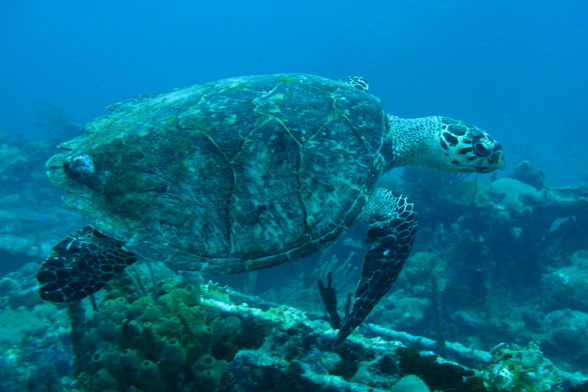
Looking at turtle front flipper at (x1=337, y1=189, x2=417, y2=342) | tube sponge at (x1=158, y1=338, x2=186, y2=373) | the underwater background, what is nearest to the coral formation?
the underwater background

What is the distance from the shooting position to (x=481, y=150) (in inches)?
161

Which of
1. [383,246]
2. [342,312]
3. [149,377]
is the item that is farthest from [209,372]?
[342,312]

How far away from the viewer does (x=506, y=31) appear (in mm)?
82500

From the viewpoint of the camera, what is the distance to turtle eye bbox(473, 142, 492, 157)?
409 cm

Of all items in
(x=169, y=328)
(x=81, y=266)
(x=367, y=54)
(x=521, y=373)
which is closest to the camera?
(x=521, y=373)

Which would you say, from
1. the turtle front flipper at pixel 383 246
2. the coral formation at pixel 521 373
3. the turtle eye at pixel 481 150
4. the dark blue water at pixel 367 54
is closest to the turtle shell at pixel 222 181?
the turtle front flipper at pixel 383 246

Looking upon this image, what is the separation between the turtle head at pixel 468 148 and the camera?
4.12m

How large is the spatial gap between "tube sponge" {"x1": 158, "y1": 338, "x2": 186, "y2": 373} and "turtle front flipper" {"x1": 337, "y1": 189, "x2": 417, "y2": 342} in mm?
1312

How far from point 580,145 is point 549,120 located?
66.8 ft

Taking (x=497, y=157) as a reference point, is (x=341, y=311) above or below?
below

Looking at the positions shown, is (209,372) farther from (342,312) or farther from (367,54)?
(367,54)

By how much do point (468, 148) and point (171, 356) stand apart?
13.2 feet

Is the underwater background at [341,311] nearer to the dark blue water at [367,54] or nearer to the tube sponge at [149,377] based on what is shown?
the tube sponge at [149,377]

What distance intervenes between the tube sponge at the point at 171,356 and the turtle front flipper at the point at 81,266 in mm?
837
